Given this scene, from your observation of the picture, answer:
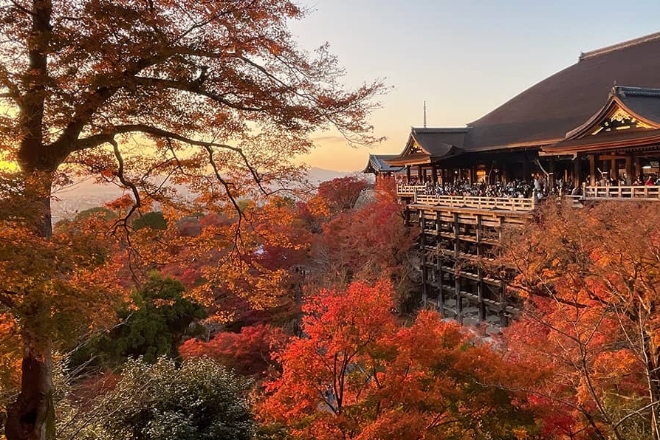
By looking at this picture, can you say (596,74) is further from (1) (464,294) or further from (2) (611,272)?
(2) (611,272)

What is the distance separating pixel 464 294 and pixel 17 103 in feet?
64.5

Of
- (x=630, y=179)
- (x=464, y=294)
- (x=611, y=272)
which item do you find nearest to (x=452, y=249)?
(x=464, y=294)

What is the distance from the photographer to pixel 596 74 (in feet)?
80.8

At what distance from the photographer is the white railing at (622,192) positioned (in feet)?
40.3

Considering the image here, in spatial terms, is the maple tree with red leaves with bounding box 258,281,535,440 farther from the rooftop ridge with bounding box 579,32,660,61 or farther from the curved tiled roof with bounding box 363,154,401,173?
the curved tiled roof with bounding box 363,154,401,173

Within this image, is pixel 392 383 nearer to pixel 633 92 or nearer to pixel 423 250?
pixel 633 92

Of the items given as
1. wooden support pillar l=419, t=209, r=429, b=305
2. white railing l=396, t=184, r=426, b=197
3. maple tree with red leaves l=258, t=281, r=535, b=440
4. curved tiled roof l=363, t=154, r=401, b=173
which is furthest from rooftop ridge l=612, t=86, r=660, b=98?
curved tiled roof l=363, t=154, r=401, b=173

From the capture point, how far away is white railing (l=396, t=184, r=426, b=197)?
2525 cm

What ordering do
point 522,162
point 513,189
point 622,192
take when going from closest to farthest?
1. point 622,192
2. point 513,189
3. point 522,162

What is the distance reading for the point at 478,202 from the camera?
19578mm

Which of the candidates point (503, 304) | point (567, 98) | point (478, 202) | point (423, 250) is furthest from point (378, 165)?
point (503, 304)

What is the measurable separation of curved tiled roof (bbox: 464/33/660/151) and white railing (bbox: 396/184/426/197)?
3289 millimetres

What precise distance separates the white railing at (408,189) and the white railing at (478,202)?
0.34 metres

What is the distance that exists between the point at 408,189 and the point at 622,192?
13457 mm
